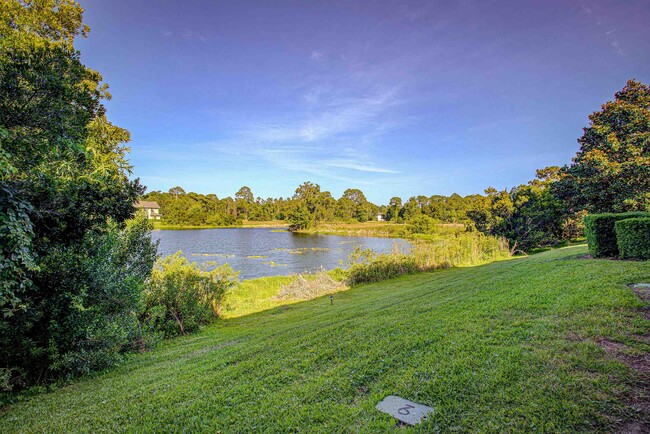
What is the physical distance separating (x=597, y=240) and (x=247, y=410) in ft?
33.5

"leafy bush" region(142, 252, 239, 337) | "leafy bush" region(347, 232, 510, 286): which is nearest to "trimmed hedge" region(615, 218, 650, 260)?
"leafy bush" region(347, 232, 510, 286)

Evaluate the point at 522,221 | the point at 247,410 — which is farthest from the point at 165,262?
the point at 522,221

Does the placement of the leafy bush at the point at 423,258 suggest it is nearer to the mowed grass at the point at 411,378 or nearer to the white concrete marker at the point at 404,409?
the mowed grass at the point at 411,378

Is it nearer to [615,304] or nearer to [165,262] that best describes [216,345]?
[165,262]

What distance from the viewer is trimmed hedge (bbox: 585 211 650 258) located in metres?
8.23

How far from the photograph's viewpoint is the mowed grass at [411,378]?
8.08ft

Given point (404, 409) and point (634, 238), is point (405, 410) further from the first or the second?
point (634, 238)

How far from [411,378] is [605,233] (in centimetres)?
878

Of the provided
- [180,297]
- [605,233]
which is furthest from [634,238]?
[180,297]

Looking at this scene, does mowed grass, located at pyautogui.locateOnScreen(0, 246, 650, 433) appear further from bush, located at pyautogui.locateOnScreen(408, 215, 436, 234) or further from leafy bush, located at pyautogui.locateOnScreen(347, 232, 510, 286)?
bush, located at pyautogui.locateOnScreen(408, 215, 436, 234)

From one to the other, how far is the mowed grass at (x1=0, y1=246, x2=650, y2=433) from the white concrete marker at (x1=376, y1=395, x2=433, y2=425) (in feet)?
0.27

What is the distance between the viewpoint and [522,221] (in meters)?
23.7

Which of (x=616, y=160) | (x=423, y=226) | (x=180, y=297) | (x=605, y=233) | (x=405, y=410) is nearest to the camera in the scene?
(x=405, y=410)

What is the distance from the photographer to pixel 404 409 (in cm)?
266
